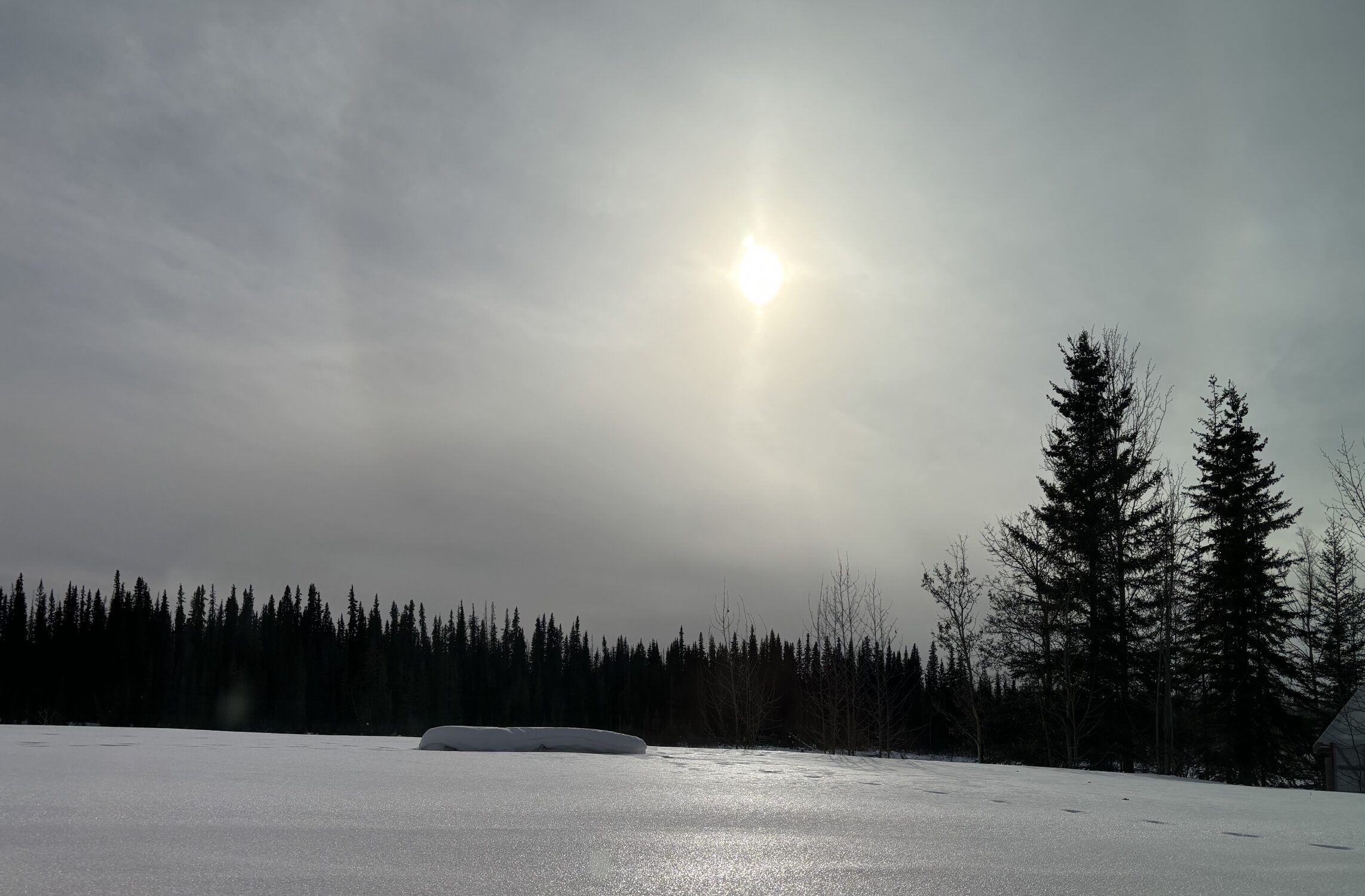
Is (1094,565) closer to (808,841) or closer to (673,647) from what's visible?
(808,841)

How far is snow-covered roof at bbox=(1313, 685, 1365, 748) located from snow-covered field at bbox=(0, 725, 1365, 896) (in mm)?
19908

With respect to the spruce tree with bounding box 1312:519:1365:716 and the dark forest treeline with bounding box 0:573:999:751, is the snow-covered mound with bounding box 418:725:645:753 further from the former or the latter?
the dark forest treeline with bounding box 0:573:999:751

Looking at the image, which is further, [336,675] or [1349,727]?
[336,675]

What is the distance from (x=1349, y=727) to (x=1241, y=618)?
3.83 meters

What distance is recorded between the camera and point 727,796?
409 cm

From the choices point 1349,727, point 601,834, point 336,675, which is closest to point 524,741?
point 601,834

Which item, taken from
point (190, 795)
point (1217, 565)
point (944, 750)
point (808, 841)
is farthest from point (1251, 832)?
point (944, 750)

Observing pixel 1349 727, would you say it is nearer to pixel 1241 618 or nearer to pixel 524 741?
pixel 1241 618

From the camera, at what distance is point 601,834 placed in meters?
2.83

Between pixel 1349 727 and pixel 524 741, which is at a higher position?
pixel 524 741

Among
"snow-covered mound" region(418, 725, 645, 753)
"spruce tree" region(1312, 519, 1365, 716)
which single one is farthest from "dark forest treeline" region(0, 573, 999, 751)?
"snow-covered mound" region(418, 725, 645, 753)

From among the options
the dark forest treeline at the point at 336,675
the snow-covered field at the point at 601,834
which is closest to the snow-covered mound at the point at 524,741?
the snow-covered field at the point at 601,834

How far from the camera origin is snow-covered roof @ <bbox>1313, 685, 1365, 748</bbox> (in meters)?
20.4

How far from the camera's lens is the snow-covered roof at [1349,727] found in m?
20.4
